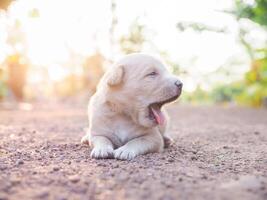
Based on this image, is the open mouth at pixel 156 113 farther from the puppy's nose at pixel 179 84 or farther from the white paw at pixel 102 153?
the white paw at pixel 102 153

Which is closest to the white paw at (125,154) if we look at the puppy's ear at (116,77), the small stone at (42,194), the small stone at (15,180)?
the puppy's ear at (116,77)

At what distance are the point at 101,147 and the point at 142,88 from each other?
51 centimetres

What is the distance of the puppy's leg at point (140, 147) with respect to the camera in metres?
3.06

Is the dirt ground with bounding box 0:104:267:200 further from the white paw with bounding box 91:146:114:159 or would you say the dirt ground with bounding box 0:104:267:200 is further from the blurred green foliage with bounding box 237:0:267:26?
the blurred green foliage with bounding box 237:0:267:26

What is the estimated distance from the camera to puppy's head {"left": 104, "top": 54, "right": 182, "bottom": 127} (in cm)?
328

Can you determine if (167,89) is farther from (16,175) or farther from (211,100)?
(211,100)

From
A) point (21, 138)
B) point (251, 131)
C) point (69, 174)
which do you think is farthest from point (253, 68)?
point (69, 174)

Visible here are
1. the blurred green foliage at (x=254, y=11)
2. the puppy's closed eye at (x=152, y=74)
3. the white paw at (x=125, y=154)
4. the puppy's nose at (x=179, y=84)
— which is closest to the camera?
the white paw at (x=125, y=154)

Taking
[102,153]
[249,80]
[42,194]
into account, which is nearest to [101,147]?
[102,153]

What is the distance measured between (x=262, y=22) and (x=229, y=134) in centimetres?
276

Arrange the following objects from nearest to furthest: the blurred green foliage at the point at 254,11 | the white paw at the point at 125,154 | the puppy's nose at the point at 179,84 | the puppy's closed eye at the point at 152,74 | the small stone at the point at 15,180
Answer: the small stone at the point at 15,180 → the white paw at the point at 125,154 → the puppy's nose at the point at 179,84 → the puppy's closed eye at the point at 152,74 → the blurred green foliage at the point at 254,11

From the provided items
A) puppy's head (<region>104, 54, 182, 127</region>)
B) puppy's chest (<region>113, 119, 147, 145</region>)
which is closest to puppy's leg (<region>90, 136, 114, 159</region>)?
puppy's chest (<region>113, 119, 147, 145</region>)

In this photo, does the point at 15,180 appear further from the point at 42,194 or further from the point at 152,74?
the point at 152,74

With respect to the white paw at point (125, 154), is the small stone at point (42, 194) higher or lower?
higher
